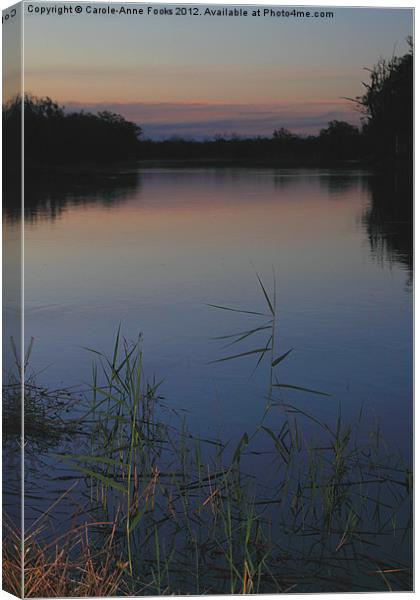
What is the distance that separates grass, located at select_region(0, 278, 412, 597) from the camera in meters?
4.47

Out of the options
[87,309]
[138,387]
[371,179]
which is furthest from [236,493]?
[371,179]

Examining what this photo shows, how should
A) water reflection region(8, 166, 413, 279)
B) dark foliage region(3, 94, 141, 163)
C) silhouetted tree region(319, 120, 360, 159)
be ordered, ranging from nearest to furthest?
dark foliage region(3, 94, 141, 163), water reflection region(8, 166, 413, 279), silhouetted tree region(319, 120, 360, 159)

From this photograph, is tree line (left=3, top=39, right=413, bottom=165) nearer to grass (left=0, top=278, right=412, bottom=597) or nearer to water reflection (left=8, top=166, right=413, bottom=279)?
water reflection (left=8, top=166, right=413, bottom=279)

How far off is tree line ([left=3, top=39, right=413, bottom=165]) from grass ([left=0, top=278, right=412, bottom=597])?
1.83 ft

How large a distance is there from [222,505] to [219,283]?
77cm

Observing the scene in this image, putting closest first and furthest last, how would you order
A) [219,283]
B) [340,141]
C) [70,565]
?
1. [70,565]
2. [219,283]
3. [340,141]

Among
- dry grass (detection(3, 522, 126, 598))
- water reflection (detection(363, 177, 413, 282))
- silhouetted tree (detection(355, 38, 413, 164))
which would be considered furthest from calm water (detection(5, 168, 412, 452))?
dry grass (detection(3, 522, 126, 598))

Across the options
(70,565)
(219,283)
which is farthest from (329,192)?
(70,565)

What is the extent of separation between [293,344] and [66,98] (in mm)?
1169

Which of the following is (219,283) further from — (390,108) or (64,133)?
(390,108)

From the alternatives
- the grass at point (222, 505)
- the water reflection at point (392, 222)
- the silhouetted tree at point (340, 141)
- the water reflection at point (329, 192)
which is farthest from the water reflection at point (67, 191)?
the water reflection at point (392, 222)

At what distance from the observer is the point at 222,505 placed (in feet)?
Result: 14.8

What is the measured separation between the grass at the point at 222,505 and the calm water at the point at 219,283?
0.21ft

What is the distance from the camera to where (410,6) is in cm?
468
